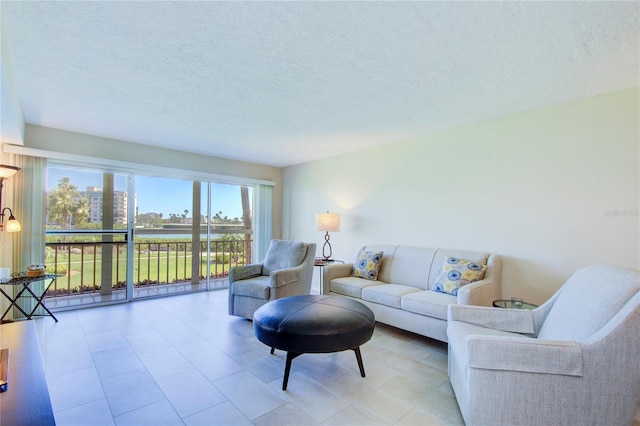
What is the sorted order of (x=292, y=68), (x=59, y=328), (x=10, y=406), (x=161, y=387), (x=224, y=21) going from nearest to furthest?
(x=10, y=406) < (x=224, y=21) < (x=161, y=387) < (x=292, y=68) < (x=59, y=328)

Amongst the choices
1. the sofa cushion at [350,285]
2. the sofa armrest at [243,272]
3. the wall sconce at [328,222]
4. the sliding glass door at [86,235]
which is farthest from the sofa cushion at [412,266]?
the sliding glass door at [86,235]

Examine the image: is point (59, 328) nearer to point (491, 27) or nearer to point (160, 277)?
point (160, 277)

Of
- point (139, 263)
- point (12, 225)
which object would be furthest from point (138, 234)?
point (12, 225)

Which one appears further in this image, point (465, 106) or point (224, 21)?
point (465, 106)

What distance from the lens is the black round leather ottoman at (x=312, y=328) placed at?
6.88 feet

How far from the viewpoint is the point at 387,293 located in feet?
10.8

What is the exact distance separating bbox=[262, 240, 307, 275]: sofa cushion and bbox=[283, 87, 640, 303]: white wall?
121 cm

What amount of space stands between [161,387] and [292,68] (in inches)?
102

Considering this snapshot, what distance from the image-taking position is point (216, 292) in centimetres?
525

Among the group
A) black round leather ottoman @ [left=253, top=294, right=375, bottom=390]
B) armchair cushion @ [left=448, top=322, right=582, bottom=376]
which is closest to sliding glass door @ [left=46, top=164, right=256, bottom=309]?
black round leather ottoman @ [left=253, top=294, right=375, bottom=390]

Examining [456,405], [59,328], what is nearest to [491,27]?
[456,405]

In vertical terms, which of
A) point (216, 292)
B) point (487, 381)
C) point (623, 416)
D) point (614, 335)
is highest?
point (614, 335)

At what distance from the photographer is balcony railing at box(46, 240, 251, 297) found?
4.49 meters

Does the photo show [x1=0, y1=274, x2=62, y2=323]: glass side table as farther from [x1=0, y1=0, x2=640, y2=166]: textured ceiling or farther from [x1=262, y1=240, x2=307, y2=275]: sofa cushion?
[x1=262, y1=240, x2=307, y2=275]: sofa cushion
